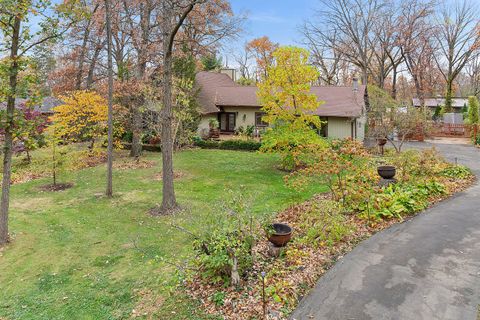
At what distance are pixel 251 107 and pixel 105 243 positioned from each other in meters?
19.2

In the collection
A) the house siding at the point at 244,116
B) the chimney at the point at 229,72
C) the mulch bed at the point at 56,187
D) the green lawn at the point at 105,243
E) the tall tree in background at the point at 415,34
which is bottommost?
the green lawn at the point at 105,243

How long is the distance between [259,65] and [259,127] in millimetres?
21847

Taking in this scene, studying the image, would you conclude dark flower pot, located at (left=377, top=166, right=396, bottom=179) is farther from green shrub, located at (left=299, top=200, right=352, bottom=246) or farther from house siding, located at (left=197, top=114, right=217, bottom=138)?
house siding, located at (left=197, top=114, right=217, bottom=138)

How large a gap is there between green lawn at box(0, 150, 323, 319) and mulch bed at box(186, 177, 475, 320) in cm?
38

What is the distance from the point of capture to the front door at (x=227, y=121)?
89.4 ft

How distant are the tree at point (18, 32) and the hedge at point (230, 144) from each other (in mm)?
14790

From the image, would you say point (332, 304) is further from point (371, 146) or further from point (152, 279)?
point (371, 146)

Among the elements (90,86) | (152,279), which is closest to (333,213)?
(152,279)

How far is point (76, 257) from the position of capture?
299 inches

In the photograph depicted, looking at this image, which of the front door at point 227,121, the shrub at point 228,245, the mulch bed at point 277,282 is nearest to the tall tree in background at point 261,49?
the front door at point 227,121

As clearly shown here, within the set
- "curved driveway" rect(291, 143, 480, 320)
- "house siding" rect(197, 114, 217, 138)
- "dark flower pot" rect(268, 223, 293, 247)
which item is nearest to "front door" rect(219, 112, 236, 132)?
"house siding" rect(197, 114, 217, 138)

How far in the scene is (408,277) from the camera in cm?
615

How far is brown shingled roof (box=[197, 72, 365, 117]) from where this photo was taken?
22203mm

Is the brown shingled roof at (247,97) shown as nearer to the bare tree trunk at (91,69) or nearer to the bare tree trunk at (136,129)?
the bare tree trunk at (136,129)
